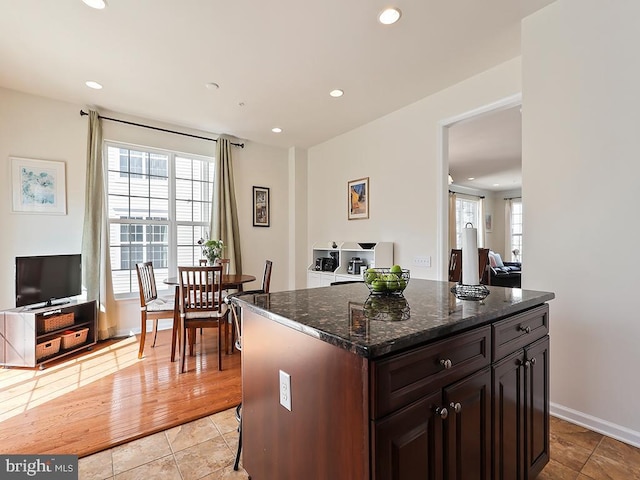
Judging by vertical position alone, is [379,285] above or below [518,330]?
above

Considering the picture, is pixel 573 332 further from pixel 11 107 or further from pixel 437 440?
pixel 11 107

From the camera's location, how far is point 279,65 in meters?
2.96

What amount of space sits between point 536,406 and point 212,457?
1713 mm

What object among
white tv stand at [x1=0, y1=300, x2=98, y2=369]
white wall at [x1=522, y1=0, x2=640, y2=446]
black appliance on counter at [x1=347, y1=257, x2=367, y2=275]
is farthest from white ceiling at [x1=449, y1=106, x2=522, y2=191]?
white tv stand at [x1=0, y1=300, x2=98, y2=369]

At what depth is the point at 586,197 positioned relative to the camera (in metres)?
2.08

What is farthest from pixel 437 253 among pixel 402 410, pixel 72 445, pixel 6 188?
pixel 6 188

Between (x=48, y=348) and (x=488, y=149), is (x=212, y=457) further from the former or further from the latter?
(x=488, y=149)

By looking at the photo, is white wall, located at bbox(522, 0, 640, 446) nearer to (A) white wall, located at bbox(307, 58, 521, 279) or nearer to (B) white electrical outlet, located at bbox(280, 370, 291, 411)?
(A) white wall, located at bbox(307, 58, 521, 279)

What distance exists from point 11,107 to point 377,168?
423 cm

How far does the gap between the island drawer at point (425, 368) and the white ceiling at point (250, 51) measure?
7.40ft

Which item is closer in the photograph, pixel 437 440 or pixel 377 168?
pixel 437 440

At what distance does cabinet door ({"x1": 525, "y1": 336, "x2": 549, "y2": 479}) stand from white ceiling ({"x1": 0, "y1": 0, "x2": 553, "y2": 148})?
2.27m

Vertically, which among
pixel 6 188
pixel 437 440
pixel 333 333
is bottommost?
pixel 437 440

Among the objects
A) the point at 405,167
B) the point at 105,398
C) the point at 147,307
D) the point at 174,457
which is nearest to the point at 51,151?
the point at 147,307
